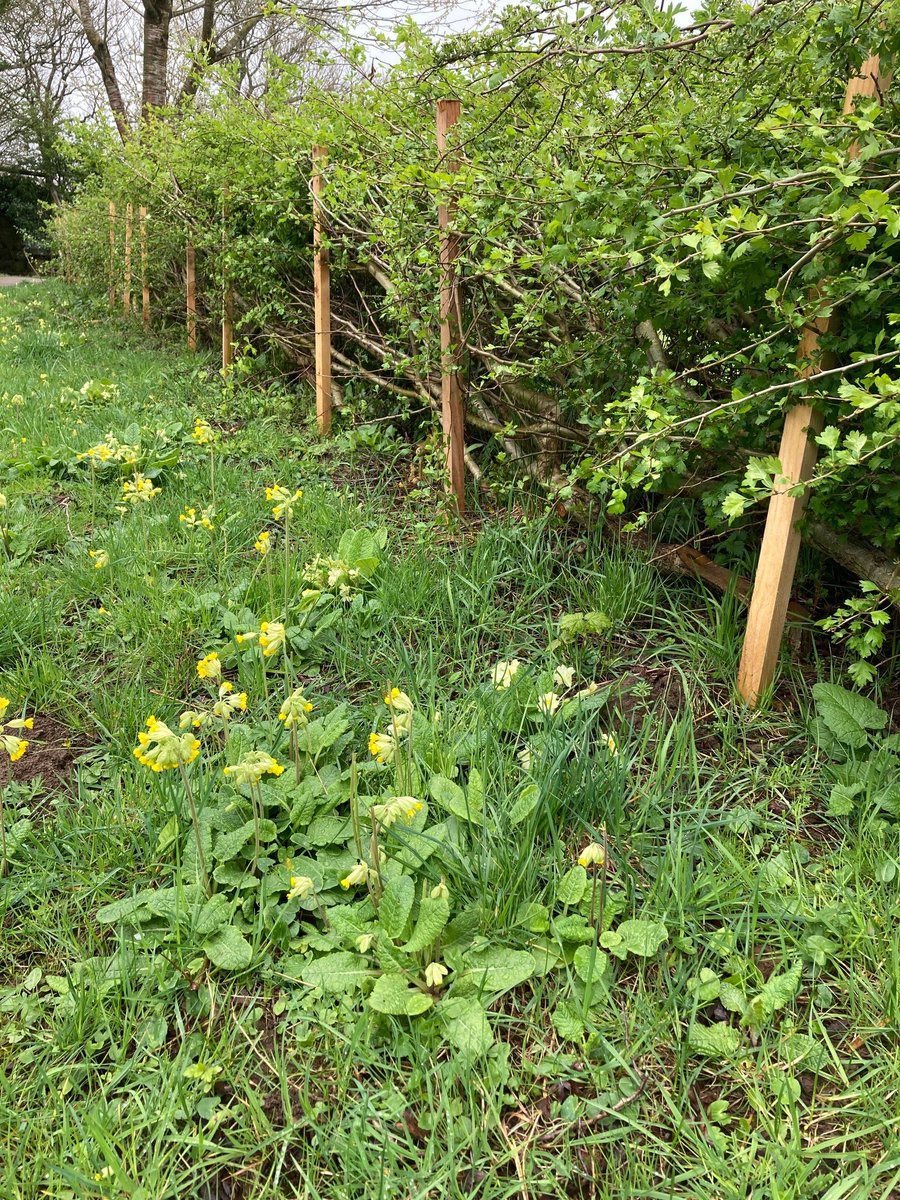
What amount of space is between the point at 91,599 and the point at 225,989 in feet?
6.15

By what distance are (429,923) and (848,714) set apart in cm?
131

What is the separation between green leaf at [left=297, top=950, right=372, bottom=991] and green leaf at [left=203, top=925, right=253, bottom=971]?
0.41ft

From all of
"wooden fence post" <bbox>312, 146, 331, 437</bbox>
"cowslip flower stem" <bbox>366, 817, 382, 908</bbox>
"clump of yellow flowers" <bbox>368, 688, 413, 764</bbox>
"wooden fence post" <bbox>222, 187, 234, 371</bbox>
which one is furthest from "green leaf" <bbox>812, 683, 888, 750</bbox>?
"wooden fence post" <bbox>222, 187, 234, 371</bbox>

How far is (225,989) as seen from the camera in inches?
65.7

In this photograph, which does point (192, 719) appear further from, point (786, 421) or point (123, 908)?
point (786, 421)

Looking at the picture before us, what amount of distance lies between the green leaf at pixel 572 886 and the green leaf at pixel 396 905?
0.33 m

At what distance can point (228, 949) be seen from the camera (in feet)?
5.53

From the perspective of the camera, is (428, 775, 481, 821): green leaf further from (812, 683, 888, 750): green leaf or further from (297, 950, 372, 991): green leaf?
(812, 683, 888, 750): green leaf

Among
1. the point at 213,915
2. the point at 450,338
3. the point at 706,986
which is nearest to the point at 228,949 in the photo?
the point at 213,915

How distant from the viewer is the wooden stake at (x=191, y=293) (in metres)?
7.23

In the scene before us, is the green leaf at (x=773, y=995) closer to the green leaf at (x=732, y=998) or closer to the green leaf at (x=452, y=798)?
the green leaf at (x=732, y=998)

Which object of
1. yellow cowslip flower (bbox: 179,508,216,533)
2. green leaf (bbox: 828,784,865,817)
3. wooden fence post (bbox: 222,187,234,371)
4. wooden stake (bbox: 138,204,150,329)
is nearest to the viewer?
green leaf (bbox: 828,784,865,817)

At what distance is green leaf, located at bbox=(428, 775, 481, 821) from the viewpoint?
190 centimetres

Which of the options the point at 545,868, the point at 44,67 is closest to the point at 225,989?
the point at 545,868
